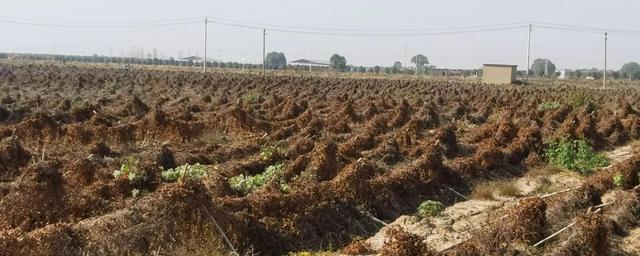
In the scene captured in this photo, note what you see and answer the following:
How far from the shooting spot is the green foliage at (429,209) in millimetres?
10352

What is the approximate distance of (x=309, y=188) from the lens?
9.86 m

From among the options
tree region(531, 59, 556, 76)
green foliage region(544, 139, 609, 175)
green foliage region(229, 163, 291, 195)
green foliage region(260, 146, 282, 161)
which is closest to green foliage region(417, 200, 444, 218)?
green foliage region(229, 163, 291, 195)

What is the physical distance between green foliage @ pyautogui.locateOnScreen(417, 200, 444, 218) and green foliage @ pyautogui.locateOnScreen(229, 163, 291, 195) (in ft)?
6.90

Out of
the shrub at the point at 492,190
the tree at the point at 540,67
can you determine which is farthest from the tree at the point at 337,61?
the shrub at the point at 492,190

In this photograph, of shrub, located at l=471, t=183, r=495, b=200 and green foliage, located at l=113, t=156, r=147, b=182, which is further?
shrub, located at l=471, t=183, r=495, b=200

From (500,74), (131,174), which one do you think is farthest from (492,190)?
(500,74)

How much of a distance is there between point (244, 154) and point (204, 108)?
1097 cm

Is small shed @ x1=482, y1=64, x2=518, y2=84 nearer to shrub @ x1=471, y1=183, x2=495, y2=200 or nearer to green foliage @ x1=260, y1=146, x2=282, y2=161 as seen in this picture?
green foliage @ x1=260, y1=146, x2=282, y2=161

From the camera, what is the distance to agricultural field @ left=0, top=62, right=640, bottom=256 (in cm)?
760

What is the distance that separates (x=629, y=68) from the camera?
117000 mm

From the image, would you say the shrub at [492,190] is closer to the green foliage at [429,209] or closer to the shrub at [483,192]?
the shrub at [483,192]

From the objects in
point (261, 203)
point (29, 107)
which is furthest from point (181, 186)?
point (29, 107)

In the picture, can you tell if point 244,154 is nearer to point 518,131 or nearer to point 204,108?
point 518,131

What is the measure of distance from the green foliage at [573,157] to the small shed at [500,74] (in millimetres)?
37710
